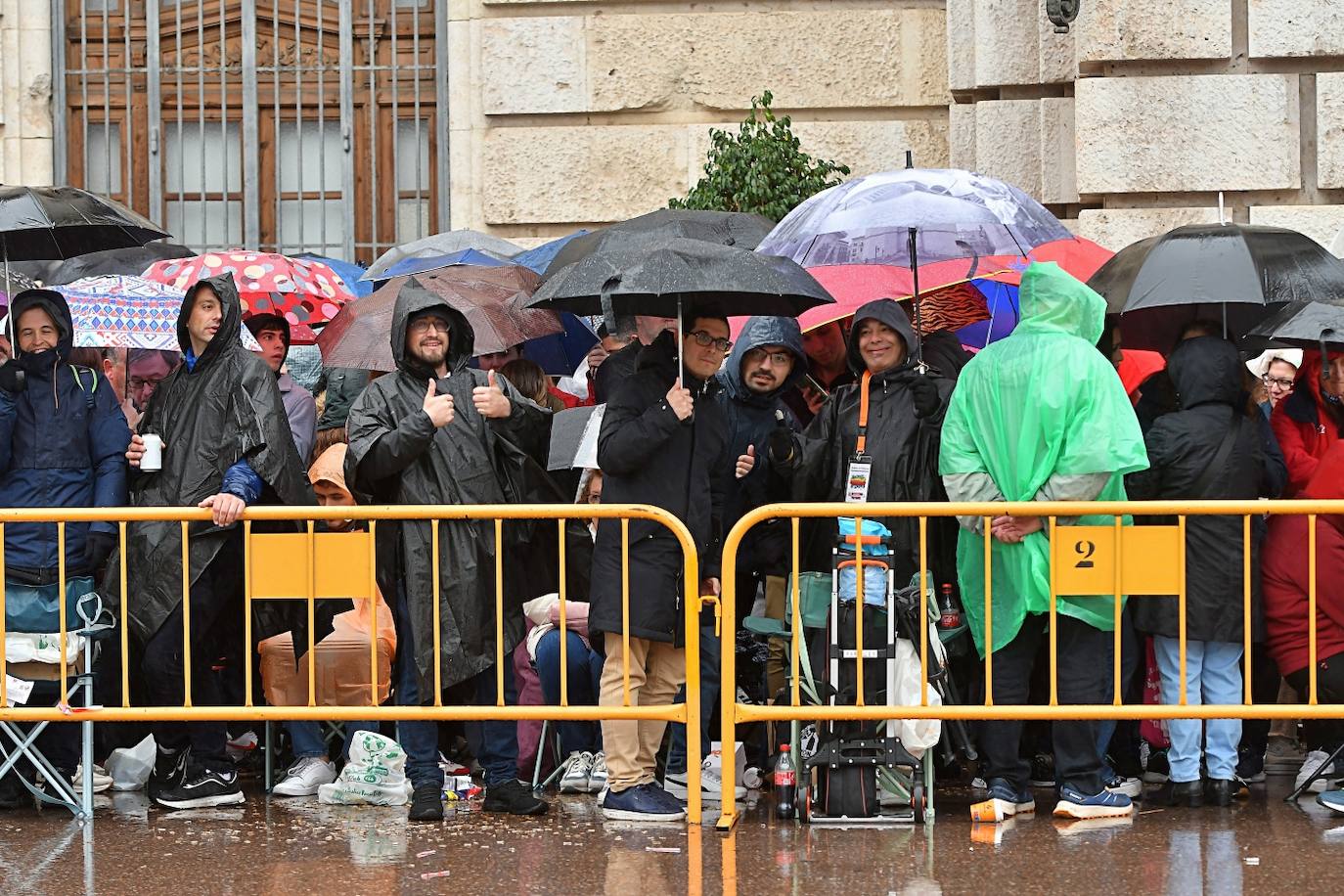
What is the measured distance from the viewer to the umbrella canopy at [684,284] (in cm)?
740

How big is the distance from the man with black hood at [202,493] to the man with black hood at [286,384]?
0.70 m

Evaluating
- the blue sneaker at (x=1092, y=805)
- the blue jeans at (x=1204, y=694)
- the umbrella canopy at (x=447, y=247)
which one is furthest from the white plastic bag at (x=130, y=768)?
the blue jeans at (x=1204, y=694)

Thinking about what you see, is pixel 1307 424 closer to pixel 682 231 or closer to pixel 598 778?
pixel 682 231

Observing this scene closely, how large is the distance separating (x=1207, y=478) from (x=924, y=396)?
1.06 m

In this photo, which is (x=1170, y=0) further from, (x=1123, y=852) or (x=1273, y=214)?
(x=1123, y=852)

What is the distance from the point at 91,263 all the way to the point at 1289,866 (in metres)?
6.93

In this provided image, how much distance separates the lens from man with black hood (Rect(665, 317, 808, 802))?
8102 mm

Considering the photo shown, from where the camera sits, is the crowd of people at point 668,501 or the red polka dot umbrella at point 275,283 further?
the red polka dot umbrella at point 275,283

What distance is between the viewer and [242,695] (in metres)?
8.30

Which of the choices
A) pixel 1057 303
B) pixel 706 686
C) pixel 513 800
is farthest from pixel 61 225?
pixel 1057 303

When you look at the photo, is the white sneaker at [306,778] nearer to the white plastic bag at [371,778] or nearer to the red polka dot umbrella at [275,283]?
the white plastic bag at [371,778]

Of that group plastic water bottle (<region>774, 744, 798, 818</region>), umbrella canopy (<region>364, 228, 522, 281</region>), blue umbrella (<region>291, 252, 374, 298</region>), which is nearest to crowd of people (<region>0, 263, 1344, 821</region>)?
plastic water bottle (<region>774, 744, 798, 818</region>)

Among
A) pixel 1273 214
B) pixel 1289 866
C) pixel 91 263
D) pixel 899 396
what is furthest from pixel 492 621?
pixel 1273 214

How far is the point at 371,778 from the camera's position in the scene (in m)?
7.99
